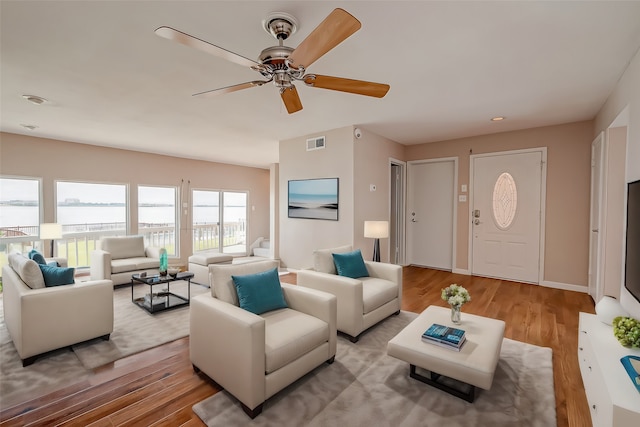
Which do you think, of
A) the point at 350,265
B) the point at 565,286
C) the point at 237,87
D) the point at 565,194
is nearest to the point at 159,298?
the point at 350,265

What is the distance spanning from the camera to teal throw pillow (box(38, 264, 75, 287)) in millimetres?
2637

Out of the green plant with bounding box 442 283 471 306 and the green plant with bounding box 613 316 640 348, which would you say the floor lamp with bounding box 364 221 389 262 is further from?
the green plant with bounding box 613 316 640 348

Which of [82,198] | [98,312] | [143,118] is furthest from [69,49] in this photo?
[82,198]

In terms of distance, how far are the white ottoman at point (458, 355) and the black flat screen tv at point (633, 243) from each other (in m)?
0.90

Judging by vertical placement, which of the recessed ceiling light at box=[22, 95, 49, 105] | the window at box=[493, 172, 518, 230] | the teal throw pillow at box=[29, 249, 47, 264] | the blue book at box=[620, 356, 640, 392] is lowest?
the blue book at box=[620, 356, 640, 392]

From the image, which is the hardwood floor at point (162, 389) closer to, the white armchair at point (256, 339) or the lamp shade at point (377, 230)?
the white armchair at point (256, 339)

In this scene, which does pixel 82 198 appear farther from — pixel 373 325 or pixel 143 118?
pixel 373 325

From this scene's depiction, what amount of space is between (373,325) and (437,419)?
51.0 inches

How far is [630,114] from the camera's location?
247 cm

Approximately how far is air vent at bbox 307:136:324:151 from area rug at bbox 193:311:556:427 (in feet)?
11.1

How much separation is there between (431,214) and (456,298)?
12.2 feet

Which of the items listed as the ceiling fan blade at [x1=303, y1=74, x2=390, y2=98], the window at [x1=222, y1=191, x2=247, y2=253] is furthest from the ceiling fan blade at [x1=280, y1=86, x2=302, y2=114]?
the window at [x1=222, y1=191, x2=247, y2=253]

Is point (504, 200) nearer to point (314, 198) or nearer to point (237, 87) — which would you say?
point (314, 198)

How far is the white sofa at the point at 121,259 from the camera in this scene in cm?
451
